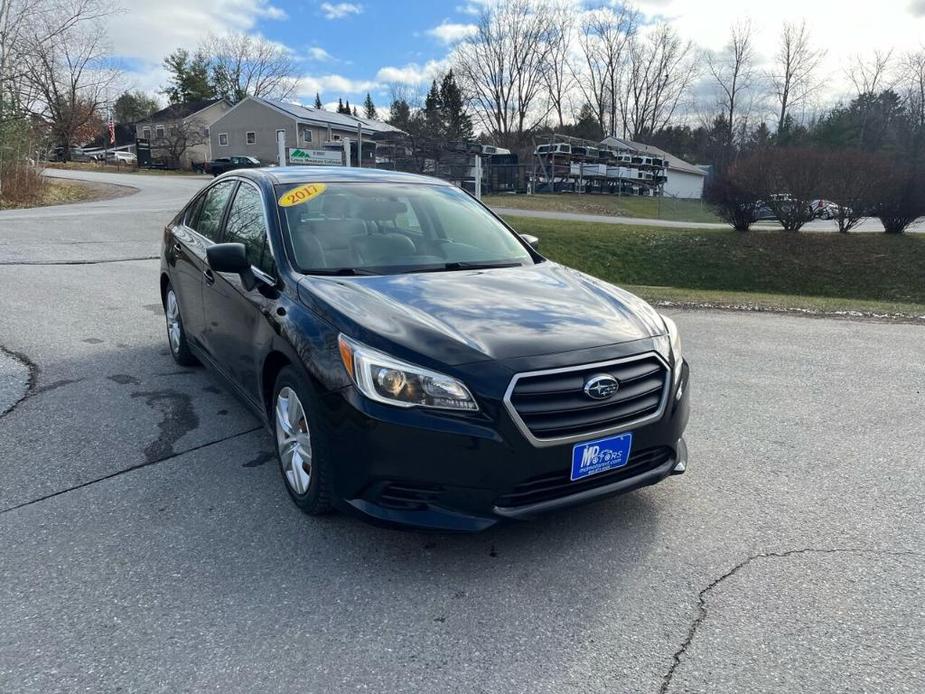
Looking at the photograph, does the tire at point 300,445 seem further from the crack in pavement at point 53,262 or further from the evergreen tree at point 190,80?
the evergreen tree at point 190,80

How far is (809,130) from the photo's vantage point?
217 ft

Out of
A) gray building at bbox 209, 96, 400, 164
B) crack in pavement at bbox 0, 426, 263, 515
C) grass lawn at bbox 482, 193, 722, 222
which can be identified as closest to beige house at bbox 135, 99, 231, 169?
gray building at bbox 209, 96, 400, 164

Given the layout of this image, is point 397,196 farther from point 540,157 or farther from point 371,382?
point 540,157

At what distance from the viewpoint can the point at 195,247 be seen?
16.2 feet

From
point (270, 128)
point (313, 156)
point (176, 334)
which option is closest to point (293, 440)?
point (176, 334)

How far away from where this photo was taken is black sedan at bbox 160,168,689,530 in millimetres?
2707

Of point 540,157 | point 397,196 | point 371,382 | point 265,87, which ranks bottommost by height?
point 371,382

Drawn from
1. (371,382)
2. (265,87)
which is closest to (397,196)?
(371,382)

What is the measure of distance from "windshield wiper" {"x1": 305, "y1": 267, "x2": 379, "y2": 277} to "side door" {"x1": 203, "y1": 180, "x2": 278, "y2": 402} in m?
0.23

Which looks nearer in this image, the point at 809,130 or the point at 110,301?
the point at 110,301

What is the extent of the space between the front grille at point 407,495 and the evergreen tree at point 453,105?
230ft

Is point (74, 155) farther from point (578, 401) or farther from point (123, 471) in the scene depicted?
point (578, 401)

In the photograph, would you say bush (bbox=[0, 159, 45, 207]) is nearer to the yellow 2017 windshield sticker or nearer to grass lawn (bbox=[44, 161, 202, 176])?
the yellow 2017 windshield sticker

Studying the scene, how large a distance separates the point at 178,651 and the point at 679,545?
7.17 ft
